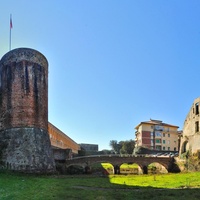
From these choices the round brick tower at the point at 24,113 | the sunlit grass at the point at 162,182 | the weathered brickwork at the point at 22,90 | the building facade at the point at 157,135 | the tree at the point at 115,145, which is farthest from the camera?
the tree at the point at 115,145

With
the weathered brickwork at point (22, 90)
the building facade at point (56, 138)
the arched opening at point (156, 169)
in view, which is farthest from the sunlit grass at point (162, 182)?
the building facade at point (56, 138)

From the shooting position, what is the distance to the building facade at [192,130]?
42969mm

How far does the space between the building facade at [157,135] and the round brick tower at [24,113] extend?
51876 mm

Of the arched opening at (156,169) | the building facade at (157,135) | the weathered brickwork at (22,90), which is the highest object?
the weathered brickwork at (22,90)

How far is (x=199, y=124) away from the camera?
42.6 m

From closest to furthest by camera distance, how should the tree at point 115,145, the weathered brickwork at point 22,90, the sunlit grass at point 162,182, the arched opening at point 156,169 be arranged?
the sunlit grass at point 162,182 → the weathered brickwork at point 22,90 → the arched opening at point 156,169 → the tree at point 115,145

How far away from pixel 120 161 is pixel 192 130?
12.4 m

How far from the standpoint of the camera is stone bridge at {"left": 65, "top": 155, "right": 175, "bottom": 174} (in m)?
42.2

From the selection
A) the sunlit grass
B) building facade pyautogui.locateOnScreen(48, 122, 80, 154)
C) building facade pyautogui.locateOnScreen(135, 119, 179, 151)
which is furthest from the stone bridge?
building facade pyautogui.locateOnScreen(135, 119, 179, 151)

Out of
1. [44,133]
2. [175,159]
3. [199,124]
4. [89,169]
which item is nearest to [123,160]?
[89,169]

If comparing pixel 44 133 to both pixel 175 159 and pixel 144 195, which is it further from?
pixel 175 159

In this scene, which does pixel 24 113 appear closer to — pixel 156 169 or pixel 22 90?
pixel 22 90

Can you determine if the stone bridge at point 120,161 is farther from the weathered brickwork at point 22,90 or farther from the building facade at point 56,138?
the weathered brickwork at point 22,90

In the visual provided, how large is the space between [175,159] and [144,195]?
33.4 m
